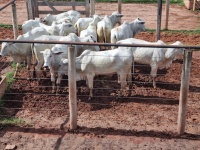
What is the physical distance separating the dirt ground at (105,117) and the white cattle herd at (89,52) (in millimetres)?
386

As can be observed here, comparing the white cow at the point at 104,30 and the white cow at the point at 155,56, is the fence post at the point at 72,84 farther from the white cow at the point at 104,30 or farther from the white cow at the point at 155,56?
the white cow at the point at 104,30

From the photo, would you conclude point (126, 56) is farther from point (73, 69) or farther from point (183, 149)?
point (183, 149)

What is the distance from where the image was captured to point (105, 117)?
8133 millimetres

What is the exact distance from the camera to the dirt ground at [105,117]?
724 centimetres

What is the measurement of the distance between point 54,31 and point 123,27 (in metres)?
2.05

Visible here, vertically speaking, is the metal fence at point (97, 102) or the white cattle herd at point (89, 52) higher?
the white cattle herd at point (89, 52)

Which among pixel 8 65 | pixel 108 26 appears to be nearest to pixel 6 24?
pixel 8 65

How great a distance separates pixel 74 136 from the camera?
7434 millimetres

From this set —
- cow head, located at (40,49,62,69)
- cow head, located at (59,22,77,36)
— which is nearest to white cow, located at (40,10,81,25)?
cow head, located at (59,22,77,36)

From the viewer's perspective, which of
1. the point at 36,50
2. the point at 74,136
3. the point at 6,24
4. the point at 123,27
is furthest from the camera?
the point at 6,24

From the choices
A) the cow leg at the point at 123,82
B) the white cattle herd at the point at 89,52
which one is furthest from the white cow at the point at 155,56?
the cow leg at the point at 123,82

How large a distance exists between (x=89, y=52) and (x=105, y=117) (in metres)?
1.78

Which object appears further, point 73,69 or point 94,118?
point 94,118

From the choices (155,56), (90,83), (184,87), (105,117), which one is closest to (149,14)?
(155,56)
